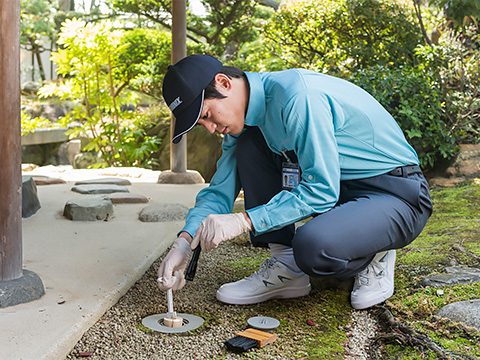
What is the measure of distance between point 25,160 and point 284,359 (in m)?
9.32

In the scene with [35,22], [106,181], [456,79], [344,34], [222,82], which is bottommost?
[106,181]

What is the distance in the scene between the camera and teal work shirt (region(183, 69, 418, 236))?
5.29ft

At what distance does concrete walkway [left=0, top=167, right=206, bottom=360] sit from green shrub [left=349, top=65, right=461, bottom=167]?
1.95m

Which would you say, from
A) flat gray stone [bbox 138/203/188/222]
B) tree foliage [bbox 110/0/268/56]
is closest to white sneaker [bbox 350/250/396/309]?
flat gray stone [bbox 138/203/188/222]

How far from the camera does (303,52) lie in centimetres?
651

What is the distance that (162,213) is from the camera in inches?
126

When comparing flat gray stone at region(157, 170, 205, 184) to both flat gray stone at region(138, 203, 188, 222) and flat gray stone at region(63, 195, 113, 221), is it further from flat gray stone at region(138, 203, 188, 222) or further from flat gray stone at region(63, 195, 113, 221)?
flat gray stone at region(63, 195, 113, 221)

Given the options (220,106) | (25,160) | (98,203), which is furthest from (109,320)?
(25,160)

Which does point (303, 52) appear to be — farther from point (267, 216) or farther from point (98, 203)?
point (267, 216)

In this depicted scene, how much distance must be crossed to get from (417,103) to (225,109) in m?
3.22

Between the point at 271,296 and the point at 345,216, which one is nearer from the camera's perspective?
the point at 345,216

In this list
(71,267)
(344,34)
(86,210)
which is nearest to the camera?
(71,267)

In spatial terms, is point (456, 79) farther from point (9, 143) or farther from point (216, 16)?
point (9, 143)

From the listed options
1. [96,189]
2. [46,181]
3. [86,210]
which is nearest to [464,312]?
[86,210]
